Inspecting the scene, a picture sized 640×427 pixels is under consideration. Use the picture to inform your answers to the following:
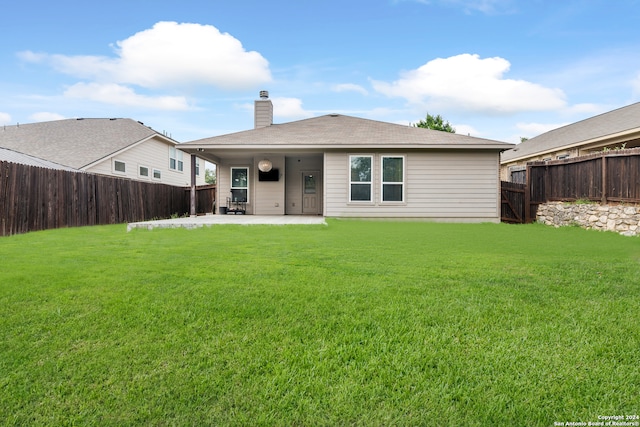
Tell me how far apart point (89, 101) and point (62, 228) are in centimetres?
1912

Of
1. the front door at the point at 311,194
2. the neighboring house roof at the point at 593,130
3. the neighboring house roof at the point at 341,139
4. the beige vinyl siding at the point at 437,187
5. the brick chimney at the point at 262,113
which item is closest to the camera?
the neighboring house roof at the point at 341,139

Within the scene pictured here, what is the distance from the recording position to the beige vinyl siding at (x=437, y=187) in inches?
459

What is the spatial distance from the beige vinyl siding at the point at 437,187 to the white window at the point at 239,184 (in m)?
3.73

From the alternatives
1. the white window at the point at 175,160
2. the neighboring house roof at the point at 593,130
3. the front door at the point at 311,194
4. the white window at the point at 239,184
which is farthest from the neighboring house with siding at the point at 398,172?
the white window at the point at 175,160

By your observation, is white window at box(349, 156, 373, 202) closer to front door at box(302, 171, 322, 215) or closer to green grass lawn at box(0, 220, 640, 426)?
front door at box(302, 171, 322, 215)

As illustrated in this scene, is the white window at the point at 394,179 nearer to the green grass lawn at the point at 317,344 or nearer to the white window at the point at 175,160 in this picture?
the green grass lawn at the point at 317,344

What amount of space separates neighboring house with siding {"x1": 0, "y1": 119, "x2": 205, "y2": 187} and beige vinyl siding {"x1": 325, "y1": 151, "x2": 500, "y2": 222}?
11.6 metres

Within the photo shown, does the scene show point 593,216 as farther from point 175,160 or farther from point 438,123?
point 438,123

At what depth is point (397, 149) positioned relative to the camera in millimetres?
11438

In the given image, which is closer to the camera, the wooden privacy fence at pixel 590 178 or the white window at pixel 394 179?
the wooden privacy fence at pixel 590 178

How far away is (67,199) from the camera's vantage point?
998 cm

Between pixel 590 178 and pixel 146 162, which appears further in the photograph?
pixel 146 162

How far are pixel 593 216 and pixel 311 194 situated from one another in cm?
907

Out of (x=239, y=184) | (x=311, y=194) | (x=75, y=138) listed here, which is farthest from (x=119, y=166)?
(x=311, y=194)
